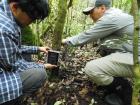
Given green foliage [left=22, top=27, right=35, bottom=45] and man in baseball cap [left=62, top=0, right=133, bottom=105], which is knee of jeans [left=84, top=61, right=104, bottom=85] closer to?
man in baseball cap [left=62, top=0, right=133, bottom=105]

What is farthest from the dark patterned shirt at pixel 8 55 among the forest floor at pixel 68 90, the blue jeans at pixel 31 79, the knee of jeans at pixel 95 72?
the knee of jeans at pixel 95 72

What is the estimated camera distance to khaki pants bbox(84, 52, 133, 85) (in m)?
5.11

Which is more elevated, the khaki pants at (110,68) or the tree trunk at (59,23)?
the tree trunk at (59,23)

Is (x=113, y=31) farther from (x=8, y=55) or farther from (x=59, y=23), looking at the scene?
(x=8, y=55)

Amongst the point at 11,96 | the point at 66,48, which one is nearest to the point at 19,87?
the point at 11,96

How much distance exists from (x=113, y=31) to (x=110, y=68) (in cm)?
57

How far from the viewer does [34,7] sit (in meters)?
3.91

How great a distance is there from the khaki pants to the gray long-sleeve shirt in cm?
21

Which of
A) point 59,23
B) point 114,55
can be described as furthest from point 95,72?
point 59,23

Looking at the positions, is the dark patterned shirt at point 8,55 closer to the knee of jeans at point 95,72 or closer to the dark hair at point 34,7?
the dark hair at point 34,7

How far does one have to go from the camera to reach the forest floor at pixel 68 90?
4.96m

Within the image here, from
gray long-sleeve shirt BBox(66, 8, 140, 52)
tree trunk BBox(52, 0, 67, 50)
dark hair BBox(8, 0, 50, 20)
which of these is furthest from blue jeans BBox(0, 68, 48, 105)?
gray long-sleeve shirt BBox(66, 8, 140, 52)

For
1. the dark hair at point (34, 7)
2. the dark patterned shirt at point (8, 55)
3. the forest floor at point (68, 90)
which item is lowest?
the forest floor at point (68, 90)

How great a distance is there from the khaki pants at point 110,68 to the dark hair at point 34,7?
1.49 metres
